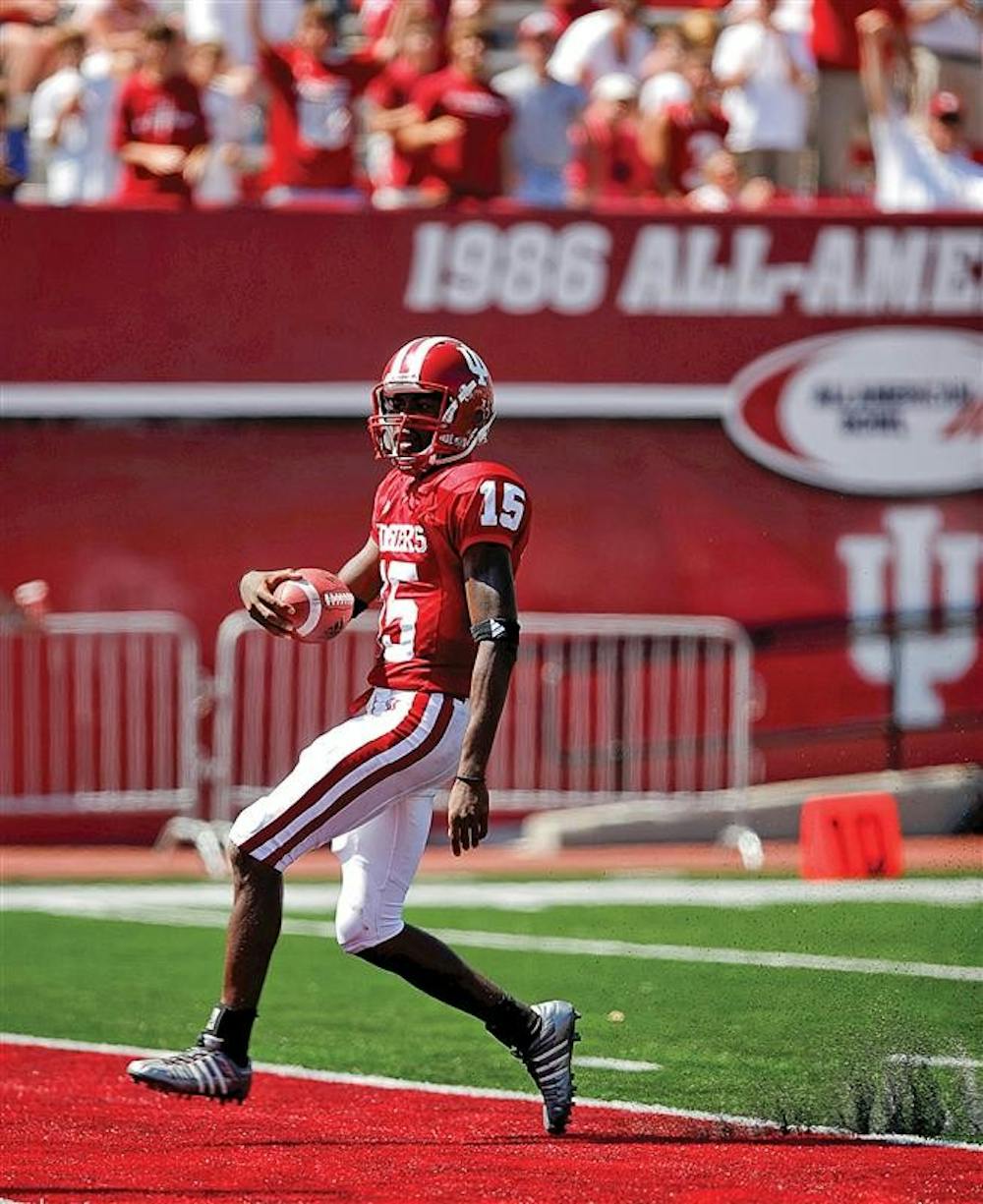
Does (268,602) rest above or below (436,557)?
below

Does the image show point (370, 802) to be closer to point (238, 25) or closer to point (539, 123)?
point (539, 123)

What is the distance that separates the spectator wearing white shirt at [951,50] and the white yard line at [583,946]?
327 inches

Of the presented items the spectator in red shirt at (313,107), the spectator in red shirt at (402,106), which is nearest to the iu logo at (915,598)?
the spectator in red shirt at (402,106)

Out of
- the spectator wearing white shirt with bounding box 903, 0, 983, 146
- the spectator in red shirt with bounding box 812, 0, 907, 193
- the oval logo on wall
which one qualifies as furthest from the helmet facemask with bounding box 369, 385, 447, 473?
the spectator wearing white shirt with bounding box 903, 0, 983, 146

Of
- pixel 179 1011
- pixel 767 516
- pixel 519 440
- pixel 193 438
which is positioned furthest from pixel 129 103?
pixel 179 1011

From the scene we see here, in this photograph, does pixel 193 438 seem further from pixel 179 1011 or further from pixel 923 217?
pixel 179 1011

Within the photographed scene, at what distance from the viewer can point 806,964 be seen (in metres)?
7.59

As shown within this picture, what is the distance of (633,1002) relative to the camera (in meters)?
9.18

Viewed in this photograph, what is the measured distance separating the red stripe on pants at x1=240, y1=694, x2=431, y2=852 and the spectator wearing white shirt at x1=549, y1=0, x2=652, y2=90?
1100 cm

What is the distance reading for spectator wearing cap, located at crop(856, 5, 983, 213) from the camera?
1648 centimetres

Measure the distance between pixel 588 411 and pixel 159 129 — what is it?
335 cm

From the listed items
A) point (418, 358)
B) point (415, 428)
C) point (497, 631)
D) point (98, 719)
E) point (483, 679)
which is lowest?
point (98, 719)

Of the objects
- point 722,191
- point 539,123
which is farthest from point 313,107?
point 722,191

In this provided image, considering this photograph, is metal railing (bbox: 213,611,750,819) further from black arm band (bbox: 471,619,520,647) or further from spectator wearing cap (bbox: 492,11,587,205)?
black arm band (bbox: 471,619,520,647)
